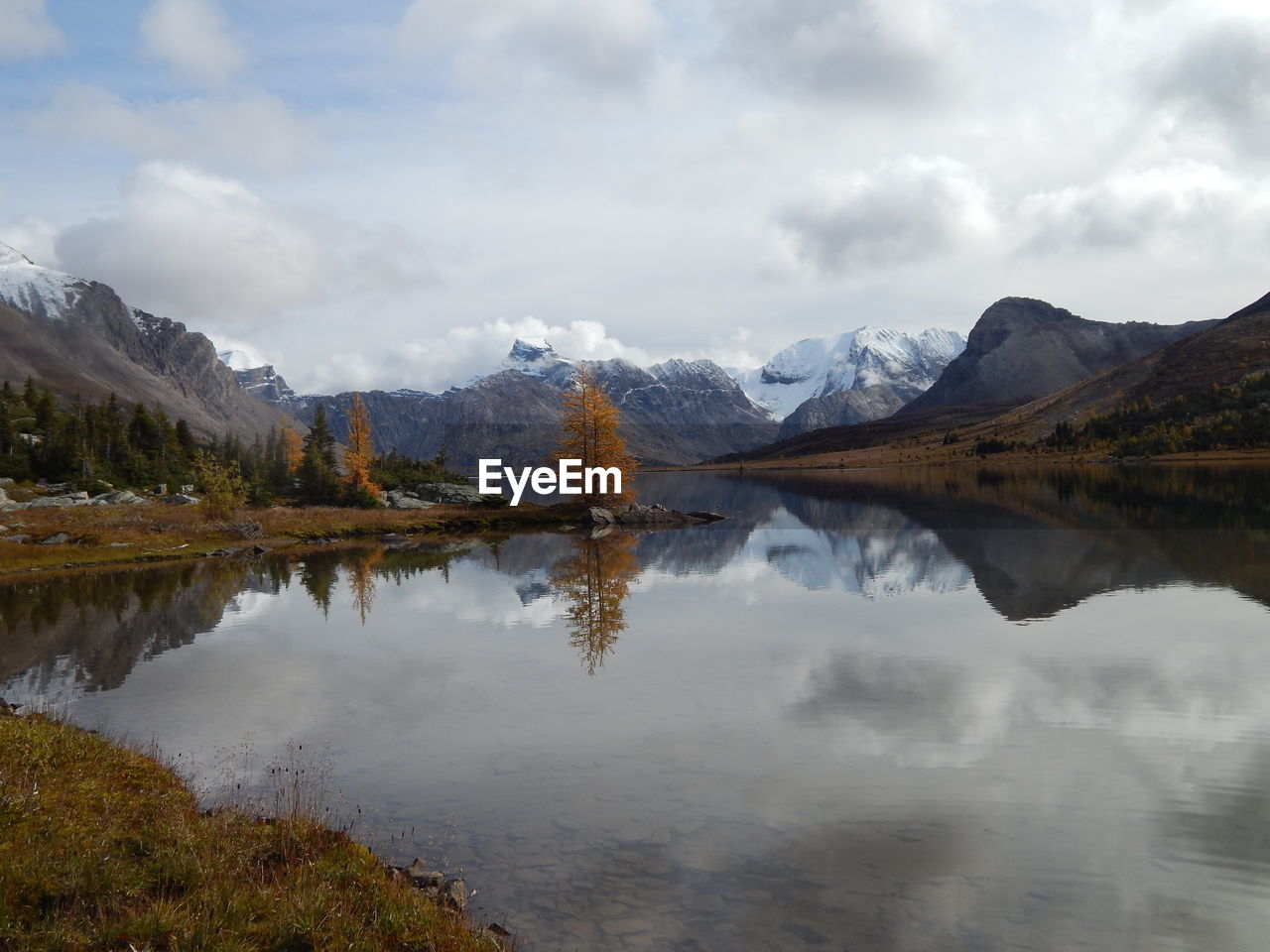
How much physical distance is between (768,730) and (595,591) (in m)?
26.2

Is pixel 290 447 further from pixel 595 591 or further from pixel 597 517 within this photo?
pixel 595 591

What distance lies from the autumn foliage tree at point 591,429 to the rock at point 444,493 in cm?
2433

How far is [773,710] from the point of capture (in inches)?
891

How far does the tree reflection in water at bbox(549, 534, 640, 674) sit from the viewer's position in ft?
107

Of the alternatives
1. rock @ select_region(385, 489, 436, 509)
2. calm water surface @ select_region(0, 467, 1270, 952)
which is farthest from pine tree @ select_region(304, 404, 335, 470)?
calm water surface @ select_region(0, 467, 1270, 952)

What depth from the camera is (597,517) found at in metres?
95.7

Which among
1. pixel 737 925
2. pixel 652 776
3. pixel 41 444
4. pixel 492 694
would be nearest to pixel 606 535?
pixel 492 694

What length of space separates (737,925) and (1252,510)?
3245 inches

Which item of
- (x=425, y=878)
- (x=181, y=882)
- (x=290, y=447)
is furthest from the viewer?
(x=290, y=447)

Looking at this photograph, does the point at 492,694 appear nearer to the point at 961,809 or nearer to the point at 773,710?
the point at 773,710

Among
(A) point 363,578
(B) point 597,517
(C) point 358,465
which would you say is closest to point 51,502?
(C) point 358,465

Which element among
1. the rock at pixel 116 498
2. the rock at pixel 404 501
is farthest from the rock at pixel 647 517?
the rock at pixel 116 498

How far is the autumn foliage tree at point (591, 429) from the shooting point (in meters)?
97.0

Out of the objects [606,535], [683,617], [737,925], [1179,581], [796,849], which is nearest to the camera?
[737,925]
